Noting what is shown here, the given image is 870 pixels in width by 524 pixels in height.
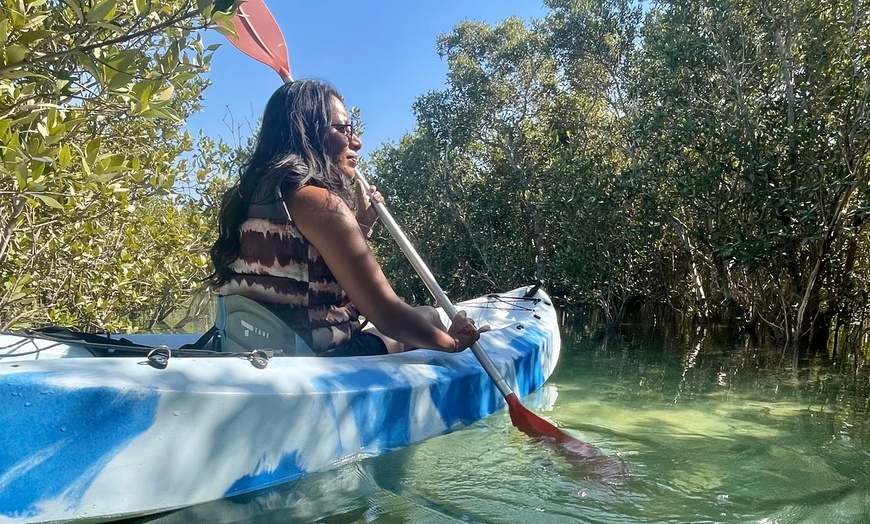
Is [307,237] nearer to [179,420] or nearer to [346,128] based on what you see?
[346,128]

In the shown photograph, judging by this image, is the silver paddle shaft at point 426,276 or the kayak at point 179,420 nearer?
the kayak at point 179,420

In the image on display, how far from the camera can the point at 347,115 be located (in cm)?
267

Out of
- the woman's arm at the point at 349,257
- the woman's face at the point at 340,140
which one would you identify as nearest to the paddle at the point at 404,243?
the woman's face at the point at 340,140

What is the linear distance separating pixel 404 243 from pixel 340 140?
2.61 ft

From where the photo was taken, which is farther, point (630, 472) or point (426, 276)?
point (426, 276)

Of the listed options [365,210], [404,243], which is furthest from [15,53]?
[404,243]

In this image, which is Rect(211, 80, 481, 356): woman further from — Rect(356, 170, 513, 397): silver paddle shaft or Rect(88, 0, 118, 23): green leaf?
Rect(88, 0, 118, 23): green leaf

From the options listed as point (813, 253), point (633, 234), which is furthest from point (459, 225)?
point (813, 253)

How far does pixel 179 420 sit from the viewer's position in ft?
5.80

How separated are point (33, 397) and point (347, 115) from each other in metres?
1.64

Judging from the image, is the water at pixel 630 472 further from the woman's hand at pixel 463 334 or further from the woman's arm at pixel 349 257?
the woman's arm at pixel 349 257

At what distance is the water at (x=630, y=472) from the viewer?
1.96 meters

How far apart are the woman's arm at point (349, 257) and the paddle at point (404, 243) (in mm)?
599

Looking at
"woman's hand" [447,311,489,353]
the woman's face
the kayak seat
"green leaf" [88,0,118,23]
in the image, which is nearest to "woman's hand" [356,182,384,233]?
the woman's face
